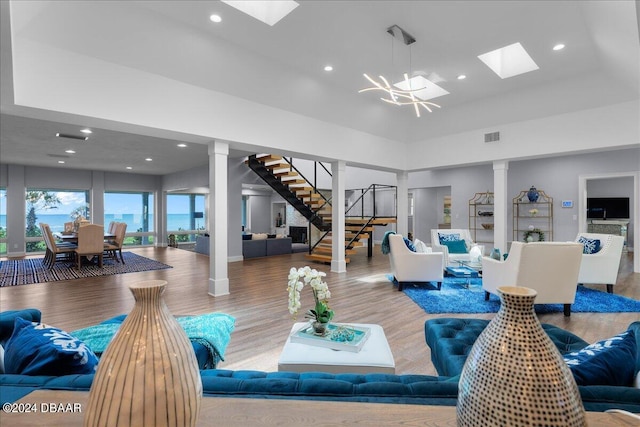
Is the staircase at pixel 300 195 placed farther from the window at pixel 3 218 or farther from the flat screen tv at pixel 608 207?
the window at pixel 3 218

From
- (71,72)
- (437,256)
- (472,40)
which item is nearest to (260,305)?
(437,256)

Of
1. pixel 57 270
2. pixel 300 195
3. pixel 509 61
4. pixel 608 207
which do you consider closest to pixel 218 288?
pixel 300 195

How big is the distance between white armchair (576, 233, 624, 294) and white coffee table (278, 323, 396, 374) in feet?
15.6

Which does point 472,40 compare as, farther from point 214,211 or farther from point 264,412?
point 264,412

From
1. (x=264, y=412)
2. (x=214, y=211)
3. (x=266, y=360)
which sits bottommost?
(x=266, y=360)

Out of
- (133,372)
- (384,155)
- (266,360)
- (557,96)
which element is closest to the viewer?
(133,372)

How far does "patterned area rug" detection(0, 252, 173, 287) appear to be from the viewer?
593 cm

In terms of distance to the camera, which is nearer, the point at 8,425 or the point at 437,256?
the point at 8,425

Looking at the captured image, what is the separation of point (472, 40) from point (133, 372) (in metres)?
4.97

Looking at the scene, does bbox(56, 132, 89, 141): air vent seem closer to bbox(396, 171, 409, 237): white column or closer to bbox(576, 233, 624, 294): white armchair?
bbox(396, 171, 409, 237): white column

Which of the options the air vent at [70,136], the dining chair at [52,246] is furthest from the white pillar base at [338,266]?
the dining chair at [52,246]

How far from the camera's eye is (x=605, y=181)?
386 inches

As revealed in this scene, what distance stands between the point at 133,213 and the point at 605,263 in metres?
13.8

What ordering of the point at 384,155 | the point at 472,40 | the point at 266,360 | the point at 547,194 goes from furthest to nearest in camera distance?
the point at 547,194
the point at 384,155
the point at 472,40
the point at 266,360
